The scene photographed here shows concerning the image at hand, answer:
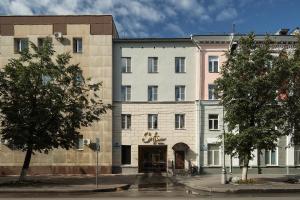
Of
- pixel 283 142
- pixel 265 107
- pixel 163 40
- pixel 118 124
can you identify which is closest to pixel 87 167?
pixel 118 124

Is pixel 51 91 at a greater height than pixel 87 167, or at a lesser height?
greater

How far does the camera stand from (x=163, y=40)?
2023 inches

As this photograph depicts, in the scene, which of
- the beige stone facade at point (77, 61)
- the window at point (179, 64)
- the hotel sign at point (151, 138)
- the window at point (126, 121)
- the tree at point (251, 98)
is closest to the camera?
the tree at point (251, 98)

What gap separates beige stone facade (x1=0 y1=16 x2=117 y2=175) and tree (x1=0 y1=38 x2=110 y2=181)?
14.4m

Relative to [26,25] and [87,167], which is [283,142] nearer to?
[87,167]

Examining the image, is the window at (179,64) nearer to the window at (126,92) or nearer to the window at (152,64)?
the window at (152,64)

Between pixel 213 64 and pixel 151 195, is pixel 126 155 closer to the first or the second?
pixel 213 64

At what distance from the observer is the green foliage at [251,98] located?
3359 cm

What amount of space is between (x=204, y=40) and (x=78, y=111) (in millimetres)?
19043

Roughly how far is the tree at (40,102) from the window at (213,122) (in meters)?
17.9

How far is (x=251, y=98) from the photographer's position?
34.2 m

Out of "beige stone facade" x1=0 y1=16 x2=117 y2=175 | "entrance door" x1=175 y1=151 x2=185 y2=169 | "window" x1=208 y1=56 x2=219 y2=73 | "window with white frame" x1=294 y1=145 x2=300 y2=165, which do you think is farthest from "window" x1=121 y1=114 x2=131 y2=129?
"window with white frame" x1=294 y1=145 x2=300 y2=165

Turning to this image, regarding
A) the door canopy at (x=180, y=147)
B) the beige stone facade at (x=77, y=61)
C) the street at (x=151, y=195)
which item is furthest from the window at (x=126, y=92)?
the street at (x=151, y=195)

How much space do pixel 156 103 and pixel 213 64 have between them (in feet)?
21.7
